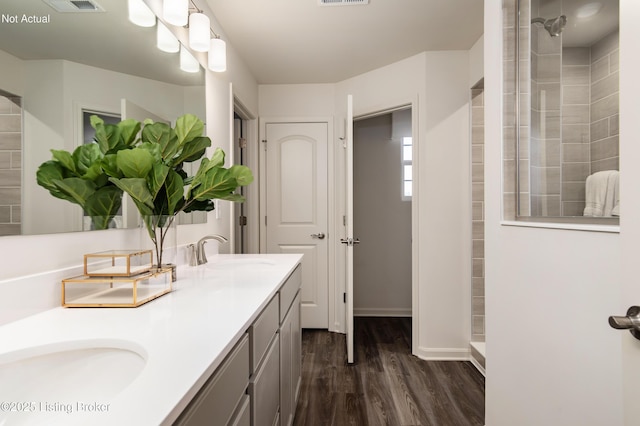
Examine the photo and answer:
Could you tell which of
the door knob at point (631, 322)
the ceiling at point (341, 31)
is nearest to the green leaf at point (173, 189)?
the door knob at point (631, 322)

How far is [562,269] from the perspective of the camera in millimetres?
1031

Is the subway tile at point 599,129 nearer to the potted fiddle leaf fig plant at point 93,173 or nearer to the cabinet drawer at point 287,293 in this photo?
the cabinet drawer at point 287,293

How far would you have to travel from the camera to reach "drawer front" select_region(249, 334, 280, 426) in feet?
3.09

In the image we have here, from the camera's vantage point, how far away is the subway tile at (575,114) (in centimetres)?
101

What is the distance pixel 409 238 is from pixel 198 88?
2667mm

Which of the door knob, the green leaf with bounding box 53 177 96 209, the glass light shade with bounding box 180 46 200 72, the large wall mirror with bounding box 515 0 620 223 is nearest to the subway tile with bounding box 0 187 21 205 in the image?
the green leaf with bounding box 53 177 96 209

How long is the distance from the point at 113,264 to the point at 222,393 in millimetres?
605

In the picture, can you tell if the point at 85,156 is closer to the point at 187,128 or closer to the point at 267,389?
the point at 187,128

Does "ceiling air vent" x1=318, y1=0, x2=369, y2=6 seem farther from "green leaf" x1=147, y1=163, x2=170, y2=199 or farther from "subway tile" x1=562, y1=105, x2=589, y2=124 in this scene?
"green leaf" x1=147, y1=163, x2=170, y2=199

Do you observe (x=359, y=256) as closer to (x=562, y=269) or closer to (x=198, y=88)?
(x=198, y=88)

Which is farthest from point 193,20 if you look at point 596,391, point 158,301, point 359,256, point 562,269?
point 359,256

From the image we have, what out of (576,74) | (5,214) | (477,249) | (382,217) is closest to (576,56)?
(576,74)

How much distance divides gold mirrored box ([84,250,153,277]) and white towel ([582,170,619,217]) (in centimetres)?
136

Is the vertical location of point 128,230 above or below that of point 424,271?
above
